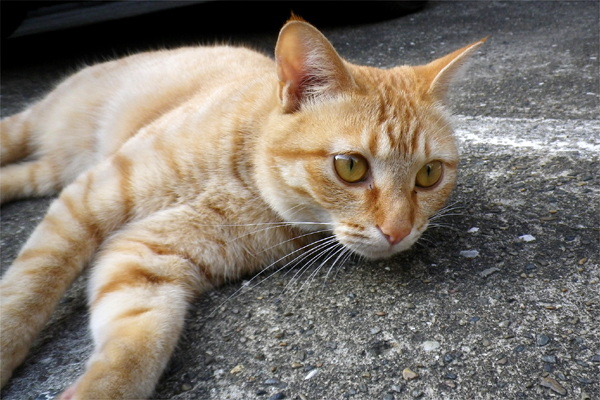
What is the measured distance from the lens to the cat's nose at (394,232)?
5.96 feet

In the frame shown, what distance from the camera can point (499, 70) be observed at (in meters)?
4.22

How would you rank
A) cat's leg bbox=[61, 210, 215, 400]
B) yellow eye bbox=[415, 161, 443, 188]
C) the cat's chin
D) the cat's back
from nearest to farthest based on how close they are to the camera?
1. cat's leg bbox=[61, 210, 215, 400]
2. the cat's chin
3. yellow eye bbox=[415, 161, 443, 188]
4. the cat's back

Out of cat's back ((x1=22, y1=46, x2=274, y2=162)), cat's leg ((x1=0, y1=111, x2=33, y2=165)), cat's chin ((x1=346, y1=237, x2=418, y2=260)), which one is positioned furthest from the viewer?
cat's leg ((x1=0, y1=111, x2=33, y2=165))

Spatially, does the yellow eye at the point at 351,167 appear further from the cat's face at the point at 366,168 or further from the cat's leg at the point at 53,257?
the cat's leg at the point at 53,257

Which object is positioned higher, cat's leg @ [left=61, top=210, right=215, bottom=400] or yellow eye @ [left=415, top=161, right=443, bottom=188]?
yellow eye @ [left=415, top=161, right=443, bottom=188]

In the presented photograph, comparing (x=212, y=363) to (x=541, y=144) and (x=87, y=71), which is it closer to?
(x=541, y=144)

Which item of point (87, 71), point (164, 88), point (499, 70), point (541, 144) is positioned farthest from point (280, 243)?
point (499, 70)

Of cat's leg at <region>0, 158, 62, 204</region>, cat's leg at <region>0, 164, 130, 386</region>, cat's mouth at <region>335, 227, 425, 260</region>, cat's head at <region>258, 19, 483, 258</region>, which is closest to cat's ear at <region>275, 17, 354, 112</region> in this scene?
cat's head at <region>258, 19, 483, 258</region>

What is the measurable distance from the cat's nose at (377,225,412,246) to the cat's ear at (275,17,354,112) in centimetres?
56

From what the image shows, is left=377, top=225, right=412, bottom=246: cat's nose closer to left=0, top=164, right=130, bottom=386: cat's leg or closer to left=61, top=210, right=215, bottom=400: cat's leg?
left=61, top=210, right=215, bottom=400: cat's leg

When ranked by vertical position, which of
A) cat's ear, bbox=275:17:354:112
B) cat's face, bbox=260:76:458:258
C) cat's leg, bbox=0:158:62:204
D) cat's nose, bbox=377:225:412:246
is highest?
cat's ear, bbox=275:17:354:112

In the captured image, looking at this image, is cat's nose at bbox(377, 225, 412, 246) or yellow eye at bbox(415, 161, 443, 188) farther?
yellow eye at bbox(415, 161, 443, 188)

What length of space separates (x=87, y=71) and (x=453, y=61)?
2.46 meters

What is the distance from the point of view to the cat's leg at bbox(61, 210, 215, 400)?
156 cm
